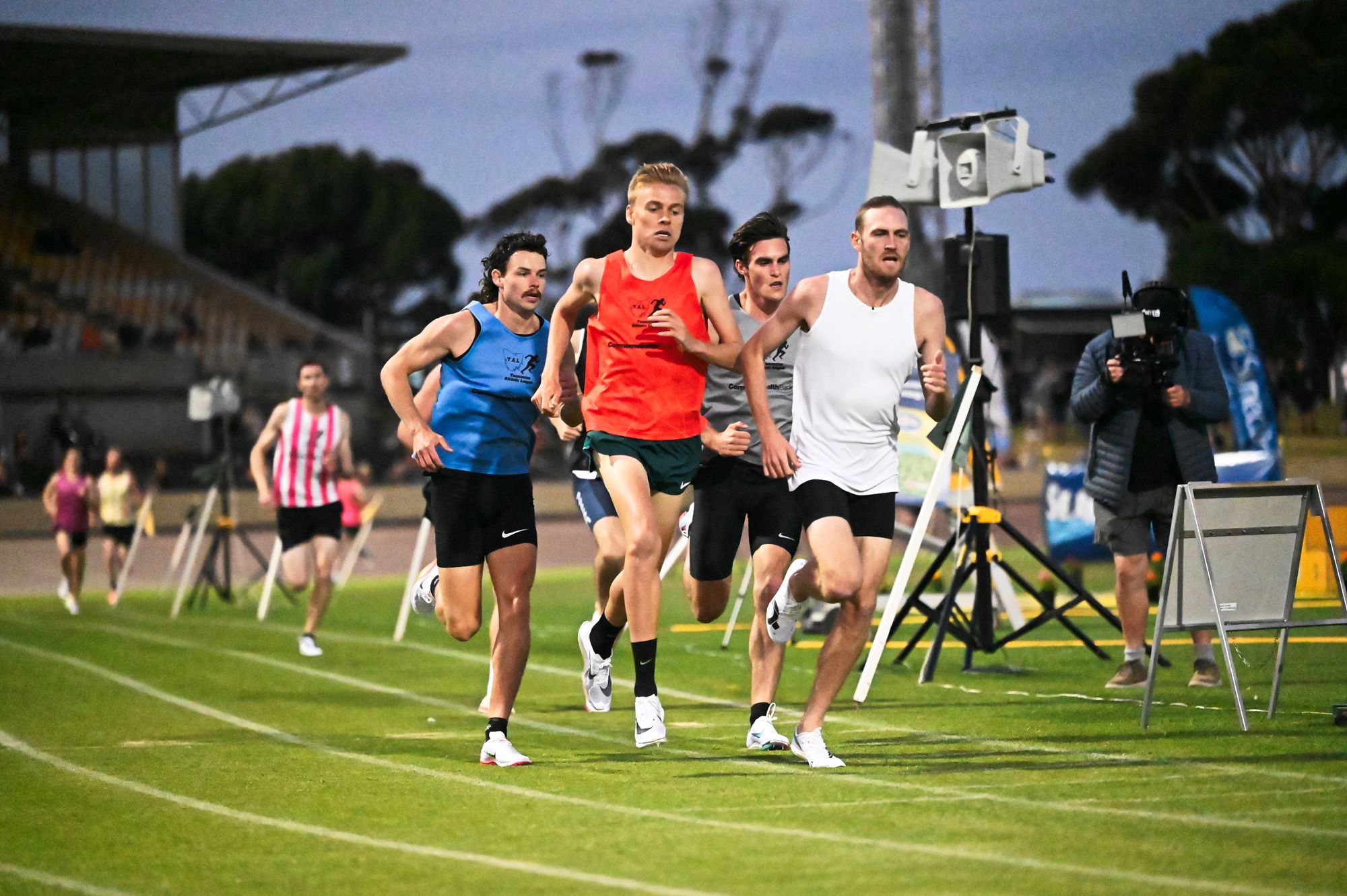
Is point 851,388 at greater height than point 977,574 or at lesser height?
greater

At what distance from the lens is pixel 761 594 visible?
8.06m

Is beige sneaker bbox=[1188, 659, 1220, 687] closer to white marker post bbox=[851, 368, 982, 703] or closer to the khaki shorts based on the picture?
the khaki shorts

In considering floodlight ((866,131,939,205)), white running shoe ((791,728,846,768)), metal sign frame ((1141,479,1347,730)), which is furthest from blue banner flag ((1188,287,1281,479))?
white running shoe ((791,728,846,768))

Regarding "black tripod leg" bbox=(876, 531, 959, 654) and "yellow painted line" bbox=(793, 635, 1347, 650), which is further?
"yellow painted line" bbox=(793, 635, 1347, 650)

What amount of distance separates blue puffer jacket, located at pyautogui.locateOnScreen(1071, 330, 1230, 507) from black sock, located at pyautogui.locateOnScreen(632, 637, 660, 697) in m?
3.39

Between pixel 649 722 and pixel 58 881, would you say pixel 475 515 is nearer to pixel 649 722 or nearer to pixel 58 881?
pixel 649 722

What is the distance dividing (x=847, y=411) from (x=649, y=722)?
160cm

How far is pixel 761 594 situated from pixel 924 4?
1709 cm

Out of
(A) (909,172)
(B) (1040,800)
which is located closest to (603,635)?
(B) (1040,800)

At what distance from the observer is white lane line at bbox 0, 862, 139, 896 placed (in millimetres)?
5590

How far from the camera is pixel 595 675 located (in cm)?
915

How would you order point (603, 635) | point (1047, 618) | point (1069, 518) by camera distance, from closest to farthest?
point (603, 635) < point (1047, 618) < point (1069, 518)

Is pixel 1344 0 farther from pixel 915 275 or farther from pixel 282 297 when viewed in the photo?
pixel 282 297

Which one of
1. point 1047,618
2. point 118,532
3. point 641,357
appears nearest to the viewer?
point 641,357
